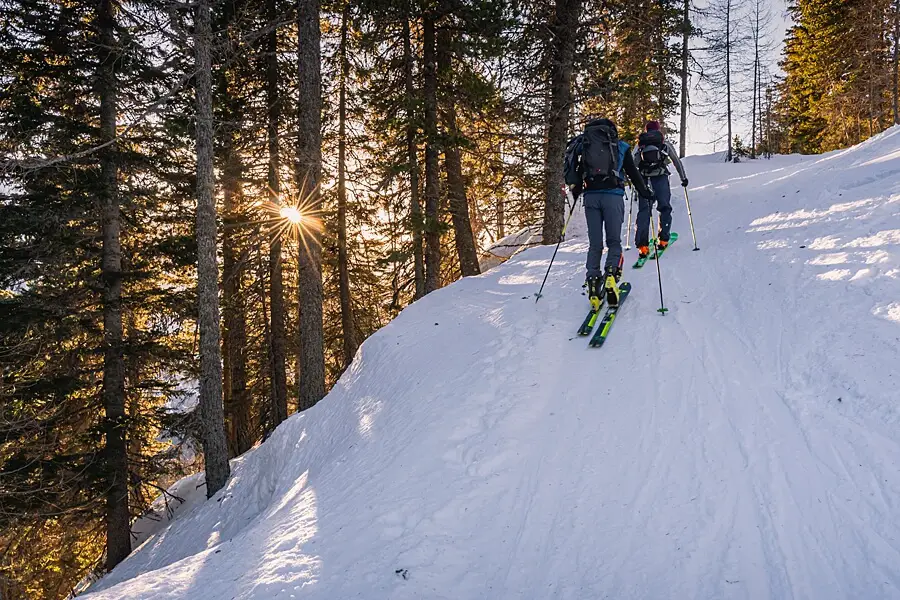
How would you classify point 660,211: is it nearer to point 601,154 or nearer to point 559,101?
point 601,154

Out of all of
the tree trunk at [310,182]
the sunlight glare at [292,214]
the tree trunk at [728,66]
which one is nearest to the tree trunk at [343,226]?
the sunlight glare at [292,214]

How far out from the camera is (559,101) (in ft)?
42.3

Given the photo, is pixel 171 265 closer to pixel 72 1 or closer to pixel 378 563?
pixel 72 1

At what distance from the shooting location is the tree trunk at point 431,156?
12734mm


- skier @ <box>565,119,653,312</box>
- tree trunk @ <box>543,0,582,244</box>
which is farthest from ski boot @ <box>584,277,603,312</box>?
tree trunk @ <box>543,0,582,244</box>

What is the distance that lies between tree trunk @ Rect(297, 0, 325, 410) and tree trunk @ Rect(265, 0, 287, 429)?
173 cm

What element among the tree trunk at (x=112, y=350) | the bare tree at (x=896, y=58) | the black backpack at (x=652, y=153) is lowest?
the tree trunk at (x=112, y=350)

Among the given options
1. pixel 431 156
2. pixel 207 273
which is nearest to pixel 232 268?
pixel 207 273

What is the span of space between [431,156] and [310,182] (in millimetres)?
4027

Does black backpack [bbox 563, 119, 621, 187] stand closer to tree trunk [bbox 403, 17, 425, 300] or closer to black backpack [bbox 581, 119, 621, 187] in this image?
black backpack [bbox 581, 119, 621, 187]

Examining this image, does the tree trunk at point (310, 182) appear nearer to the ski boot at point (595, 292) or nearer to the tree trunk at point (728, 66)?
the ski boot at point (595, 292)

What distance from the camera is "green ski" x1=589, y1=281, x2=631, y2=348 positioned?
5785 millimetres

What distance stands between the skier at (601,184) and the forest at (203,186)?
646cm

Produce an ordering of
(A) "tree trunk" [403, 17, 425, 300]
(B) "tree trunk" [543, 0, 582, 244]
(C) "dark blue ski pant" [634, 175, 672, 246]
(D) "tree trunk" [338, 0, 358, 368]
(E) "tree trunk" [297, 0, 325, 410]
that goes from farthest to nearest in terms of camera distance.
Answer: (D) "tree trunk" [338, 0, 358, 368], (B) "tree trunk" [543, 0, 582, 244], (A) "tree trunk" [403, 17, 425, 300], (E) "tree trunk" [297, 0, 325, 410], (C) "dark blue ski pant" [634, 175, 672, 246]
